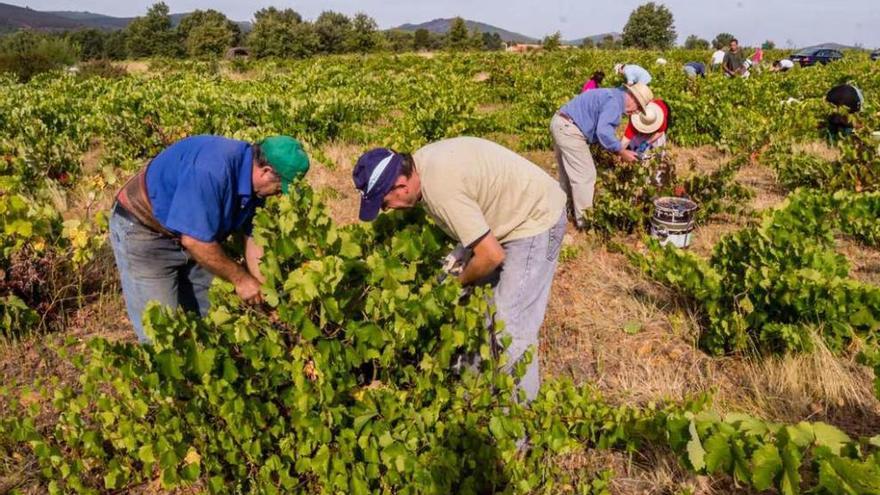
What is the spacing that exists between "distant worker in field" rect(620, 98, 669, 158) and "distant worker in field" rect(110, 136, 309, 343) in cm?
421

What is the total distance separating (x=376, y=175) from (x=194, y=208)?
935 millimetres

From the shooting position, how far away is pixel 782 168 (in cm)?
726

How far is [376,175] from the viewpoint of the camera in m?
2.56

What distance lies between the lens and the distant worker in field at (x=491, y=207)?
259 cm

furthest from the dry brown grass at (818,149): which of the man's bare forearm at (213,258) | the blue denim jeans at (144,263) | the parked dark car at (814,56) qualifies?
the parked dark car at (814,56)

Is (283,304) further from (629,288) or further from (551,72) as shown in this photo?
(551,72)

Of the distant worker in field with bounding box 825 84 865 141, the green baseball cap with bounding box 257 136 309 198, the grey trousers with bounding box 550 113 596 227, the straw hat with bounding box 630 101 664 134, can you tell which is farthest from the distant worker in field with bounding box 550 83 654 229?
the distant worker in field with bounding box 825 84 865 141

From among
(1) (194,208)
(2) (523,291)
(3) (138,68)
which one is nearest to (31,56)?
(3) (138,68)

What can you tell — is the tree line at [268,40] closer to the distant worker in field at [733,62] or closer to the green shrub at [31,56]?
the green shrub at [31,56]

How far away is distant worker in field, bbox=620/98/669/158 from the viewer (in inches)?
250

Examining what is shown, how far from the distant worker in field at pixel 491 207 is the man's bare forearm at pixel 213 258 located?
78cm

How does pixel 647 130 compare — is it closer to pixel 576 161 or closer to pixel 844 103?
pixel 576 161

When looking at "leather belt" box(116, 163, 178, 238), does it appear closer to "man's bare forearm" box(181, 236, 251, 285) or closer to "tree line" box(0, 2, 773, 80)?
"man's bare forearm" box(181, 236, 251, 285)

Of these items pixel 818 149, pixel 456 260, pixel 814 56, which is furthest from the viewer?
pixel 814 56
